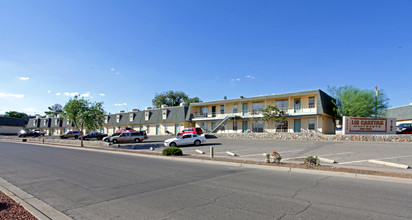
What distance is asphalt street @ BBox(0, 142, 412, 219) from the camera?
5.10 meters

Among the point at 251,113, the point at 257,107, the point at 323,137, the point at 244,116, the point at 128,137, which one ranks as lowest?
the point at 128,137

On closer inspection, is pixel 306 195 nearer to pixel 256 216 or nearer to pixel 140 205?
pixel 256 216

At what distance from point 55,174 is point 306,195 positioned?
944 centimetres

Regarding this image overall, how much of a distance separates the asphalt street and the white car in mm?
15296

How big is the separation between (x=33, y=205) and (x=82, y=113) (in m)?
24.0

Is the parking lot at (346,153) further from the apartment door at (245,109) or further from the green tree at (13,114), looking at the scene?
the green tree at (13,114)

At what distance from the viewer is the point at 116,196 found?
21.4ft

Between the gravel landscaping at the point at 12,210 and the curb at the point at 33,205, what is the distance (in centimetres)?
10

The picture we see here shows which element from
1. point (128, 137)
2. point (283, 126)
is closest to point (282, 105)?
point (283, 126)

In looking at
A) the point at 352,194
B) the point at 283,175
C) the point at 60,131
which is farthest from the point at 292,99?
the point at 60,131

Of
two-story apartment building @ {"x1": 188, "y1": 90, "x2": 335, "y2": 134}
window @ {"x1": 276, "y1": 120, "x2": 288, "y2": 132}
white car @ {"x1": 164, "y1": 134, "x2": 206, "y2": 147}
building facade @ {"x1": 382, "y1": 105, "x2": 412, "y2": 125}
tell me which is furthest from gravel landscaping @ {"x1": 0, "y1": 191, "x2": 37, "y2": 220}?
building facade @ {"x1": 382, "y1": 105, "x2": 412, "y2": 125}

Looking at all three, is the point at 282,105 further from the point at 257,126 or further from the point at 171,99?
the point at 171,99

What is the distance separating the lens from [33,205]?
5.77 metres

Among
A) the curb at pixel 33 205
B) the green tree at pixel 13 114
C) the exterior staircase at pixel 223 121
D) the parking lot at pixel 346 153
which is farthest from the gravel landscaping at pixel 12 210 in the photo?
the green tree at pixel 13 114
